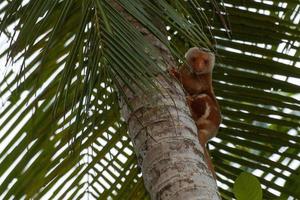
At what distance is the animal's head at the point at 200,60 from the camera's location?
3.58 meters

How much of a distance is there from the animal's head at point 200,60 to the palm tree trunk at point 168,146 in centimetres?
117

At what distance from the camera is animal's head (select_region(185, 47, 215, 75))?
358cm

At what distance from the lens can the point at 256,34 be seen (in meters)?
3.37

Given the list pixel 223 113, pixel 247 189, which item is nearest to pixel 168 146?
pixel 247 189

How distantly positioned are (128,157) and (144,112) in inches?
41.7

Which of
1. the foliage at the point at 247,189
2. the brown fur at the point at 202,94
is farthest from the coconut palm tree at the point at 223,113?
the foliage at the point at 247,189

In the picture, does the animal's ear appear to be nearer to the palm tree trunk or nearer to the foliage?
the palm tree trunk

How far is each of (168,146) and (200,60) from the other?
1666 mm

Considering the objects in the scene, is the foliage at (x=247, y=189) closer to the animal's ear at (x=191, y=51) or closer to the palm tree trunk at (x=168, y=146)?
the palm tree trunk at (x=168, y=146)

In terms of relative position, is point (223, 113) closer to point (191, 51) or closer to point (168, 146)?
point (191, 51)

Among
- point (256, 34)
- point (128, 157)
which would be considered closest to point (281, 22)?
point (256, 34)

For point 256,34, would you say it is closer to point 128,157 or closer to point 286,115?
point 286,115

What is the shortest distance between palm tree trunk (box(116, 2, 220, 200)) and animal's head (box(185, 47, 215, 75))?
1.17 meters

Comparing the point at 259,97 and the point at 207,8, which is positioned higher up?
the point at 207,8
